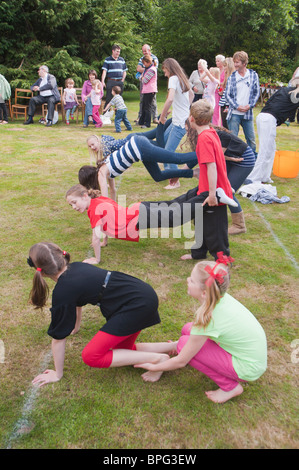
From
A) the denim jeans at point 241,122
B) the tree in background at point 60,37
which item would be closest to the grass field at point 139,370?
the denim jeans at point 241,122

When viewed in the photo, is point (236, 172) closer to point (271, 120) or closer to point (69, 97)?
point (271, 120)

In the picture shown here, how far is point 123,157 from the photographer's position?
4320 mm

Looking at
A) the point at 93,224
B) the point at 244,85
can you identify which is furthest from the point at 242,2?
the point at 93,224

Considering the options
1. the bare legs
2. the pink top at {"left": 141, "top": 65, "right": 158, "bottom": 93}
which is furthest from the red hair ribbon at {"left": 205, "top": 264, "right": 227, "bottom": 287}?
the pink top at {"left": 141, "top": 65, "right": 158, "bottom": 93}

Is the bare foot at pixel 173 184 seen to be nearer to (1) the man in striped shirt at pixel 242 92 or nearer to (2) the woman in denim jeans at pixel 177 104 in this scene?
(2) the woman in denim jeans at pixel 177 104

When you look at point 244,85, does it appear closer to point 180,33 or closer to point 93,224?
point 93,224

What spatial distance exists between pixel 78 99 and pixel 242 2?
12.7 m

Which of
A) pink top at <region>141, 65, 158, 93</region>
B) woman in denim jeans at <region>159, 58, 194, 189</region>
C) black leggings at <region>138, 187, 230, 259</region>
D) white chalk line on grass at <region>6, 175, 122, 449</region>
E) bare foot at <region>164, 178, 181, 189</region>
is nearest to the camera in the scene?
white chalk line on grass at <region>6, 175, 122, 449</region>

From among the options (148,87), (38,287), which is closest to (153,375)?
(38,287)

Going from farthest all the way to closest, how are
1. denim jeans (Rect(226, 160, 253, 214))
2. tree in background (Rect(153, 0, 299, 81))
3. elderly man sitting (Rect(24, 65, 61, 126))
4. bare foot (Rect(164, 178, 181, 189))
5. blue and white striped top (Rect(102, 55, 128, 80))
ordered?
1. tree in background (Rect(153, 0, 299, 81))
2. elderly man sitting (Rect(24, 65, 61, 126))
3. blue and white striped top (Rect(102, 55, 128, 80))
4. bare foot (Rect(164, 178, 181, 189))
5. denim jeans (Rect(226, 160, 253, 214))

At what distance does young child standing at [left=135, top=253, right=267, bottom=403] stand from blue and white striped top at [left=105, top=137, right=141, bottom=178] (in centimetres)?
226

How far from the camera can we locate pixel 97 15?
15031mm

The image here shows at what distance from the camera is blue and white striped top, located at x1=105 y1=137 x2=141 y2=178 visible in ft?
14.2

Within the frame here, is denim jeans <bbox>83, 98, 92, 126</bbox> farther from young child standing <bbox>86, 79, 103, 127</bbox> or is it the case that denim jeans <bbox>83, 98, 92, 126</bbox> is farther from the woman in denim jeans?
the woman in denim jeans
